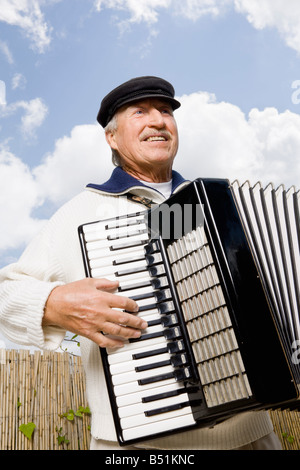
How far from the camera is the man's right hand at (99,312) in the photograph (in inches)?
45.8

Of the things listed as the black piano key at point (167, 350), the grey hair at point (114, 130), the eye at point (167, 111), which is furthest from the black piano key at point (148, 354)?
the eye at point (167, 111)

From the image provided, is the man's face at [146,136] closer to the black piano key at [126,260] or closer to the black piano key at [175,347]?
the black piano key at [126,260]

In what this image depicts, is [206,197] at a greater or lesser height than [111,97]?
lesser

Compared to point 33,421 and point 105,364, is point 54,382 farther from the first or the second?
point 105,364

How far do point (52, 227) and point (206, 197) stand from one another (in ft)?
2.25

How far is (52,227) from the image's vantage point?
5.36 feet

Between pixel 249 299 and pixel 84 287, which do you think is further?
pixel 84 287

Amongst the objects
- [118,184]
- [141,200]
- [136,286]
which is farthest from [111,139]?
[136,286]

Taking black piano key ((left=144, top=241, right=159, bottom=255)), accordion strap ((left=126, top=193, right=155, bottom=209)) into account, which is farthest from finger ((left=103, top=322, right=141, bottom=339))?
accordion strap ((left=126, top=193, right=155, bottom=209))

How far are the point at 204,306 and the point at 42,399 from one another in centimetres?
174

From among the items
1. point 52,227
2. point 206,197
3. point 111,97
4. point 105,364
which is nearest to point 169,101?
point 111,97

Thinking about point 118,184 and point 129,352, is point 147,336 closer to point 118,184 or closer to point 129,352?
point 129,352
